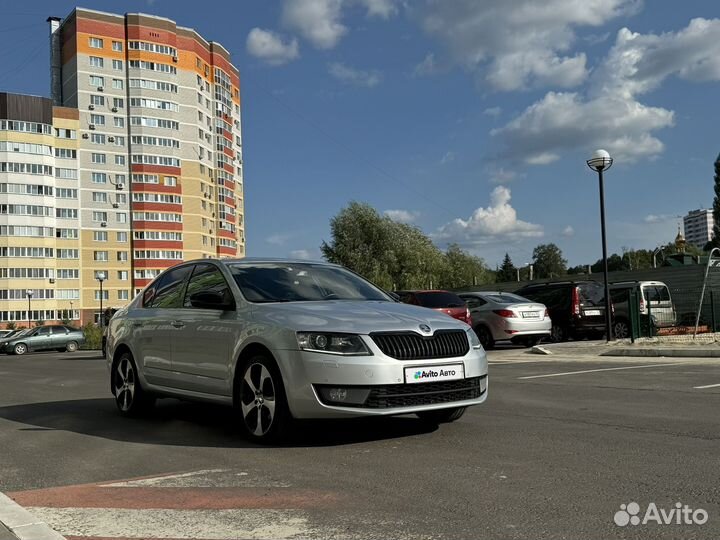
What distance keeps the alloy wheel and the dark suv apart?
15.0m

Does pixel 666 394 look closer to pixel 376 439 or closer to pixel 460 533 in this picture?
pixel 376 439

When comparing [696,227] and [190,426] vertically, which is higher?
[696,227]

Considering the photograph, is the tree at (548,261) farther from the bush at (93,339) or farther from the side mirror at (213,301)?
the side mirror at (213,301)

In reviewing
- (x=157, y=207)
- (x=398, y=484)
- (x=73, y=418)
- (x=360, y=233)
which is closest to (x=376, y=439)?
(x=398, y=484)

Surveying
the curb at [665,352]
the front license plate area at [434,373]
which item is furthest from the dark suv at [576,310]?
the front license plate area at [434,373]

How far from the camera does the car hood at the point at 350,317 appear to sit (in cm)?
588

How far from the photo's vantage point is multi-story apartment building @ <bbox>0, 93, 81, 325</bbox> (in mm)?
83500

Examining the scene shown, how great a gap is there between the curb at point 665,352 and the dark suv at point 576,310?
13.1 ft

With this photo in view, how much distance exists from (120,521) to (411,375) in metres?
2.48

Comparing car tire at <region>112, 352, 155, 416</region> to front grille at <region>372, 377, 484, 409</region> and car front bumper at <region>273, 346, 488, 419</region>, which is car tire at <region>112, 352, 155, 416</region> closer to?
car front bumper at <region>273, 346, 488, 419</region>

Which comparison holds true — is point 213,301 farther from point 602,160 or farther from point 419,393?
point 602,160

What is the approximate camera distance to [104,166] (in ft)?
294

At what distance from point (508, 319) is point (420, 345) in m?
12.8

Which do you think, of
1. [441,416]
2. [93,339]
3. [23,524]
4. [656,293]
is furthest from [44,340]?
[23,524]
